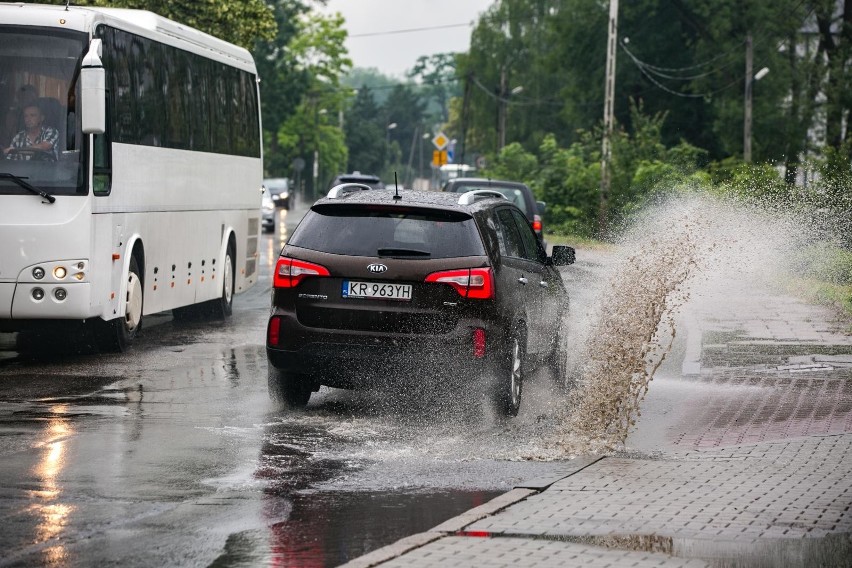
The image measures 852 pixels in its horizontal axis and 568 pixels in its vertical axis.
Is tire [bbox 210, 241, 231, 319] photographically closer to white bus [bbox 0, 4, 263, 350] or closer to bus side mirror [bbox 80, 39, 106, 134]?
white bus [bbox 0, 4, 263, 350]

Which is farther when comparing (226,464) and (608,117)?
(608,117)

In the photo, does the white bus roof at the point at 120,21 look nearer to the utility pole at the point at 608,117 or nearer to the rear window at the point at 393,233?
the rear window at the point at 393,233

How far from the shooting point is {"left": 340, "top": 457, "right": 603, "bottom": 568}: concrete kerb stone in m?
6.74

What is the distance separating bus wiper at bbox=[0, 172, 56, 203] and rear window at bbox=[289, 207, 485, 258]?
12.0 ft

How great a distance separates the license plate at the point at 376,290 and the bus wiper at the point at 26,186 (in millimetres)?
4237

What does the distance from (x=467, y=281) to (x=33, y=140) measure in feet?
17.2

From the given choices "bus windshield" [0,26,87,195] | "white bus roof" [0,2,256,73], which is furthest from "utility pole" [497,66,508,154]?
"bus windshield" [0,26,87,195]

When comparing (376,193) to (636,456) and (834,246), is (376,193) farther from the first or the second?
(834,246)

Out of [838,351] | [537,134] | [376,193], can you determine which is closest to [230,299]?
[838,351]

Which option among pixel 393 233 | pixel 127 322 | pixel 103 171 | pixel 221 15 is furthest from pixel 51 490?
pixel 221 15

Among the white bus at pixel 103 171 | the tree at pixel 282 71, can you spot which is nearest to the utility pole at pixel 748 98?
the white bus at pixel 103 171

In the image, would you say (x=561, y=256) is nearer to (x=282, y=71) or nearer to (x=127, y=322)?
(x=127, y=322)

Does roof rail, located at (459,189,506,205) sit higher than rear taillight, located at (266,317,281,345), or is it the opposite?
roof rail, located at (459,189,506,205)

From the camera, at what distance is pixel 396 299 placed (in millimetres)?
10992
